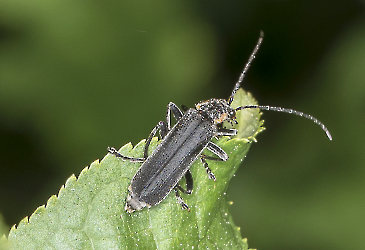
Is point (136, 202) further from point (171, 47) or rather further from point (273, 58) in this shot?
point (273, 58)

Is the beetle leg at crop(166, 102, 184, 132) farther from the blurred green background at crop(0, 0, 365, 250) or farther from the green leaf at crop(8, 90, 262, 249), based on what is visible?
the green leaf at crop(8, 90, 262, 249)

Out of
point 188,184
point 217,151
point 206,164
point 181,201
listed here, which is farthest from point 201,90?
point 181,201

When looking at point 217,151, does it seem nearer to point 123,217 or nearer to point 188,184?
point 188,184

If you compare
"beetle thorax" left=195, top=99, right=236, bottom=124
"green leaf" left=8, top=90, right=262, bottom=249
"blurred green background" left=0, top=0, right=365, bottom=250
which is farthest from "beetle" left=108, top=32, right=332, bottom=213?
"blurred green background" left=0, top=0, right=365, bottom=250

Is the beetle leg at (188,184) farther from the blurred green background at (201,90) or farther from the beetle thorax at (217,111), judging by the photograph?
the blurred green background at (201,90)

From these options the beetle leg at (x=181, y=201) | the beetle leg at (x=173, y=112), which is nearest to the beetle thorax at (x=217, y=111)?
the beetle leg at (x=173, y=112)

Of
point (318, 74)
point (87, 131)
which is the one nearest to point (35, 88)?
point (87, 131)
